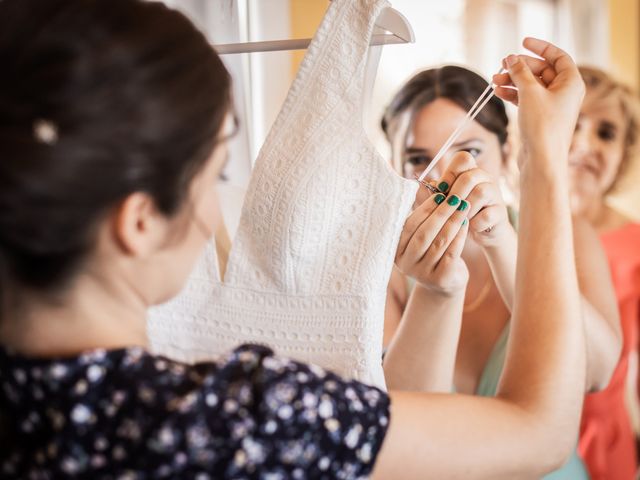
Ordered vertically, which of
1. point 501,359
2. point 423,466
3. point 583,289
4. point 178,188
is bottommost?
point 501,359

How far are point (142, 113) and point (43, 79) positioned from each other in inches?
2.9

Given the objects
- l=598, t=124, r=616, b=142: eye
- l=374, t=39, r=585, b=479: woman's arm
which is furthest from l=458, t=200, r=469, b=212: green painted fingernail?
l=598, t=124, r=616, b=142: eye

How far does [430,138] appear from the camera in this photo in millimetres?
1311

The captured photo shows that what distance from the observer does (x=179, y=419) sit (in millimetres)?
560

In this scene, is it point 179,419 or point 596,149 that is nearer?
point 179,419

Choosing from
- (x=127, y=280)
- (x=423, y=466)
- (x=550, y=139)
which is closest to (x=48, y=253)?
(x=127, y=280)

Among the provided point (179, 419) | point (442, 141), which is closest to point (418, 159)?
point (442, 141)

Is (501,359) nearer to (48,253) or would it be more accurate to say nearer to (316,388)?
(316,388)

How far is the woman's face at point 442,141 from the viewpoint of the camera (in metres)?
1.24

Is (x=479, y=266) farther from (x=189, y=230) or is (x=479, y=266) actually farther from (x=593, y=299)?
(x=189, y=230)

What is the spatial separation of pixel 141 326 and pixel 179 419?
13 centimetres

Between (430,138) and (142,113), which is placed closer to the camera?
(142,113)

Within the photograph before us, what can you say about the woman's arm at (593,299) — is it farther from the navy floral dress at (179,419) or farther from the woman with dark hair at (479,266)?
the navy floral dress at (179,419)

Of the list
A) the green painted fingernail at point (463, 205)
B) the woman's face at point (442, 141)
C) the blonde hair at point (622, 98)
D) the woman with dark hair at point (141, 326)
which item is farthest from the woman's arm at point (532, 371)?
the blonde hair at point (622, 98)
